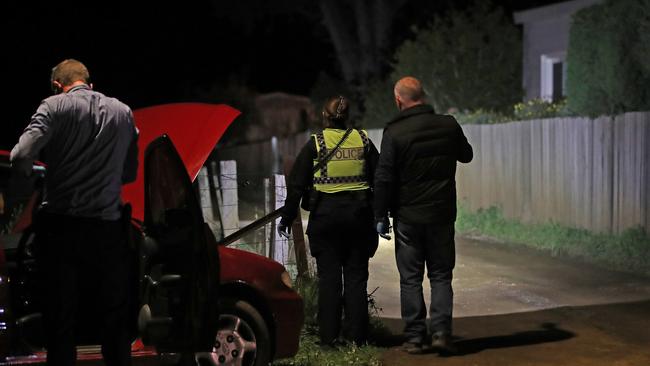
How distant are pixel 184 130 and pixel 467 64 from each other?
15.7 meters

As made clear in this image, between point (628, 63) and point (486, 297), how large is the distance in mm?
4559

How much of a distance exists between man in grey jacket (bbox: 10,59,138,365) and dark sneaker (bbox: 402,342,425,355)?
2485 millimetres

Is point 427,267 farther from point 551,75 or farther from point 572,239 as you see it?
point 551,75

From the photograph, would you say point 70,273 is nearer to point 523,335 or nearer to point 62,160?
point 62,160

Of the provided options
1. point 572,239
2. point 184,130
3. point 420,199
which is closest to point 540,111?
point 572,239

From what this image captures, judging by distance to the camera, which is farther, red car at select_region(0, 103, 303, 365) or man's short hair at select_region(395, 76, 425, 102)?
man's short hair at select_region(395, 76, 425, 102)

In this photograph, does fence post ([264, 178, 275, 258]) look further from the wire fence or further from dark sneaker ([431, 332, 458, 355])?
dark sneaker ([431, 332, 458, 355])

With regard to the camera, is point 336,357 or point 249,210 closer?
point 336,357

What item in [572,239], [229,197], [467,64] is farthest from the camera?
[467,64]

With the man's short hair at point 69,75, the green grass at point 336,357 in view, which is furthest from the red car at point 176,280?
the green grass at point 336,357

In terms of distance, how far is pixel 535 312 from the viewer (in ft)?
29.3

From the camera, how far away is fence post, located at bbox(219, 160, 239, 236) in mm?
10753

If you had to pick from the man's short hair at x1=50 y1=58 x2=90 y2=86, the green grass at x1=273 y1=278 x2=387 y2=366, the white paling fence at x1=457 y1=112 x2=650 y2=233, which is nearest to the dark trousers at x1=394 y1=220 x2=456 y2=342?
the green grass at x1=273 y1=278 x2=387 y2=366

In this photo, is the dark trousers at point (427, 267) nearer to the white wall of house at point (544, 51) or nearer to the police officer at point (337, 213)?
the police officer at point (337, 213)
